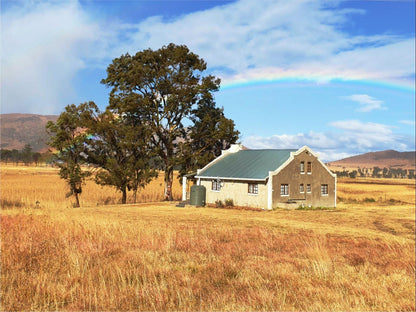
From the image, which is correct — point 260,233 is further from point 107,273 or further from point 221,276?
point 107,273

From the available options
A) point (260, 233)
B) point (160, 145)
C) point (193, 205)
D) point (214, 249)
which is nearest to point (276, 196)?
point (193, 205)

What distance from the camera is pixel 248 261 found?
1108 cm

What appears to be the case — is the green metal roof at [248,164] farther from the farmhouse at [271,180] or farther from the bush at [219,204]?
the bush at [219,204]

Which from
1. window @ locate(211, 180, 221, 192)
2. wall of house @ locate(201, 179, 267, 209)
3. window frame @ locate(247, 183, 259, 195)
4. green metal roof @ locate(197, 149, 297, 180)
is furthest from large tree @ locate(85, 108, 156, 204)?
window frame @ locate(247, 183, 259, 195)

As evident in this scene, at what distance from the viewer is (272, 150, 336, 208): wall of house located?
3862 cm

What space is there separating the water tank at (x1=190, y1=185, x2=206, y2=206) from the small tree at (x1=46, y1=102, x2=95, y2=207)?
1145cm

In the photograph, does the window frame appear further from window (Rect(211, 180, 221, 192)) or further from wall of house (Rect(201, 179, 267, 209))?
window (Rect(211, 180, 221, 192))

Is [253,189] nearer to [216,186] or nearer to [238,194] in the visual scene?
[238,194]

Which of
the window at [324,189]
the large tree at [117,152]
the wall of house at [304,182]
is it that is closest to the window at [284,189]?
the wall of house at [304,182]

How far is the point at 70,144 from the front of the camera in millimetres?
40125

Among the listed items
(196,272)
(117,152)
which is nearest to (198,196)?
(117,152)

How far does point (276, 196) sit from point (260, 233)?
2131 cm

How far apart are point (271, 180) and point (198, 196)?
883 centimetres

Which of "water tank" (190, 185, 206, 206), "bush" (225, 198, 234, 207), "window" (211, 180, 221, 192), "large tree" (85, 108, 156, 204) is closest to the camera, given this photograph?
"bush" (225, 198, 234, 207)
